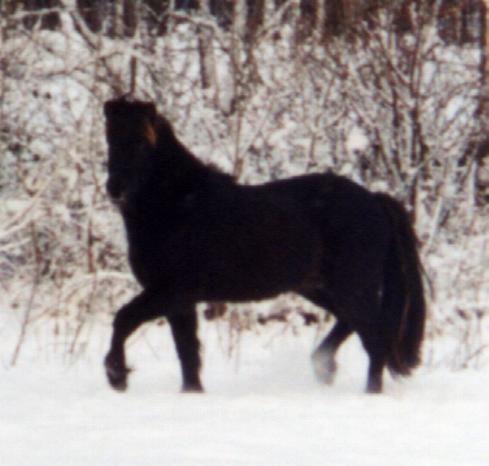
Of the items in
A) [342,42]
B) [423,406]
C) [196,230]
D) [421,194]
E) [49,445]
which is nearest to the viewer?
[49,445]

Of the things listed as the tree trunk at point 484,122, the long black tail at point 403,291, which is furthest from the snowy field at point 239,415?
the tree trunk at point 484,122

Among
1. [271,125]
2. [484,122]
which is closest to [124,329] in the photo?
[271,125]

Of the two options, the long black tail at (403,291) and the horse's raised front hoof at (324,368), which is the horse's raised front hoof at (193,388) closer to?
the horse's raised front hoof at (324,368)

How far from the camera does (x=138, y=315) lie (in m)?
7.25

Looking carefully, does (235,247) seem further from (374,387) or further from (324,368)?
(374,387)

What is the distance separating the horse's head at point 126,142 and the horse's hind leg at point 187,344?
0.78 m

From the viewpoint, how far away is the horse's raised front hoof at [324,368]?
785 cm

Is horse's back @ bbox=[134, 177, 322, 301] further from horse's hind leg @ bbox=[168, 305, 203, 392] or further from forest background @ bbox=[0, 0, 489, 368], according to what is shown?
forest background @ bbox=[0, 0, 489, 368]

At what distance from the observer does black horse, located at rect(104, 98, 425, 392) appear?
23.8 ft

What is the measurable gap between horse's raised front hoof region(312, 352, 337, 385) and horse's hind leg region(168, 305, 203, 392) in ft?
2.51

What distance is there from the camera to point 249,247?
24.6 feet

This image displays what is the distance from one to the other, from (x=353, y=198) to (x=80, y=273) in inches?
189

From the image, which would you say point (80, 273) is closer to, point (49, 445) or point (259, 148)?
point (259, 148)

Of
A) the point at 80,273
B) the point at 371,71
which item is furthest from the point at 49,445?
the point at 371,71
